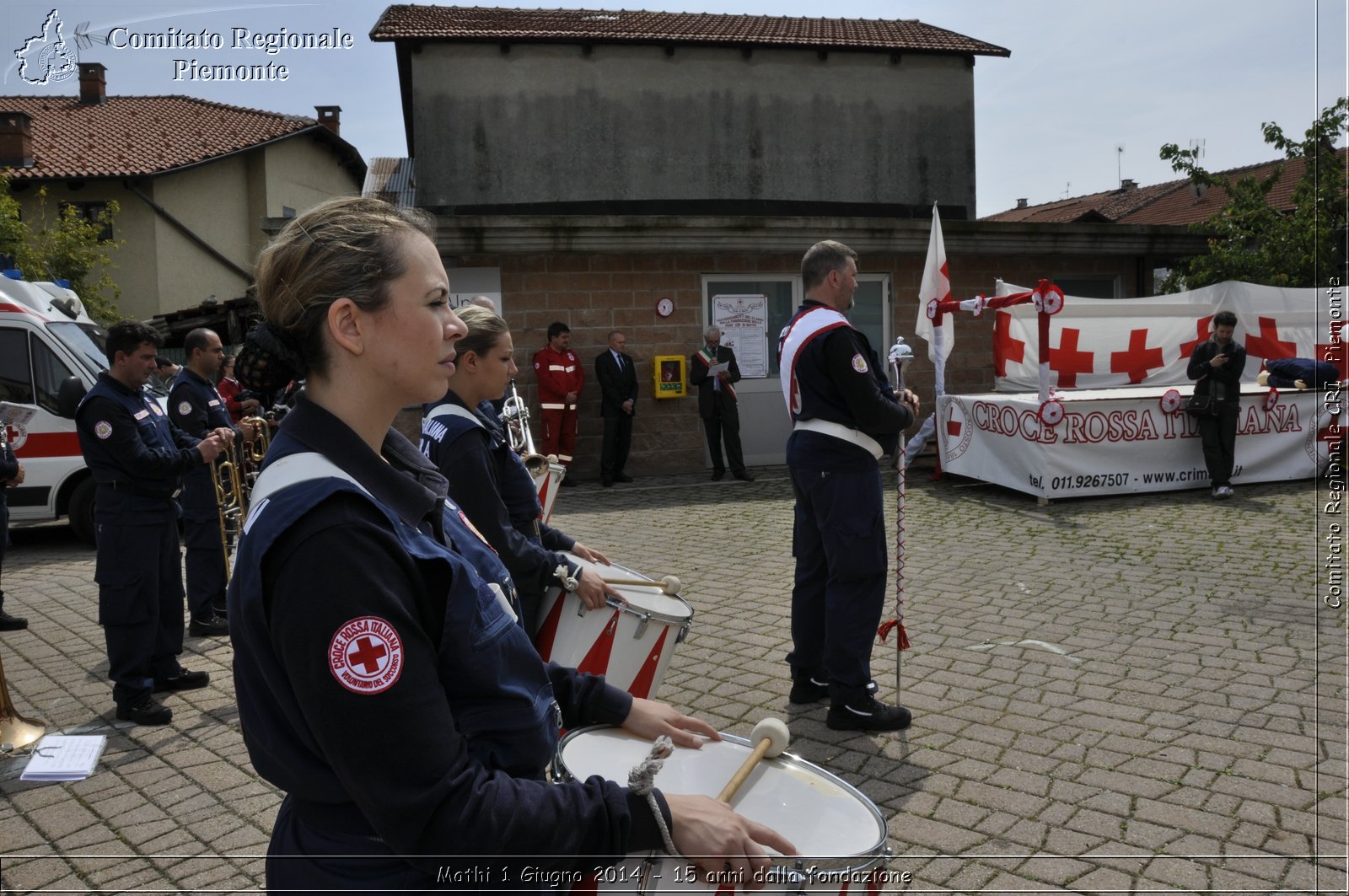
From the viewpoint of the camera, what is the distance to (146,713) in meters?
5.11

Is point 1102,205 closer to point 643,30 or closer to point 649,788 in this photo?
point 643,30

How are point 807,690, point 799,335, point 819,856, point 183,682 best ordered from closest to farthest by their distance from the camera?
point 819,856 → point 799,335 → point 807,690 → point 183,682

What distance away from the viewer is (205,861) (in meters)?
3.62

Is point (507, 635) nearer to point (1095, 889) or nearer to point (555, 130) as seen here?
point (1095, 889)

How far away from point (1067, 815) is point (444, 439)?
2723mm

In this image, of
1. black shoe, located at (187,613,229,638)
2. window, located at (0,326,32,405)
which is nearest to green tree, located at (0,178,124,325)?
window, located at (0,326,32,405)

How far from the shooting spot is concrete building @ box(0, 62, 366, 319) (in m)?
25.1

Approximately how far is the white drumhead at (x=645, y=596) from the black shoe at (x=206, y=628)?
4155 mm

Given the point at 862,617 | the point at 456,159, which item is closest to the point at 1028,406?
the point at 862,617

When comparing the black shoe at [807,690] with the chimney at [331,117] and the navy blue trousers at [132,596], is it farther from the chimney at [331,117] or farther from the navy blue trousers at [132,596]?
the chimney at [331,117]

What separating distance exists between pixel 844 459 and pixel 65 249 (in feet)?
69.8

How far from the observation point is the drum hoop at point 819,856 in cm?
158

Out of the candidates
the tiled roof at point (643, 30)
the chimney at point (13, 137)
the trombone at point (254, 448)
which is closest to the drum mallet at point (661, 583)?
the trombone at point (254, 448)

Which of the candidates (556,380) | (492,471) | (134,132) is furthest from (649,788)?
(134,132)
